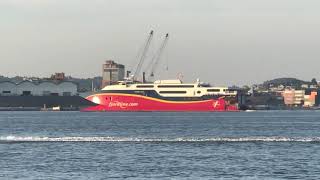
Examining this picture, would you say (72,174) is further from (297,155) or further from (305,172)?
(297,155)

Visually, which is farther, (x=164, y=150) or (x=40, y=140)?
(x=40, y=140)

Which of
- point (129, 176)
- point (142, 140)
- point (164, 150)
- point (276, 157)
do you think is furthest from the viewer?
point (142, 140)

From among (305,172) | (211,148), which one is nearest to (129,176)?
(305,172)

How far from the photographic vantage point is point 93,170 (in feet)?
224

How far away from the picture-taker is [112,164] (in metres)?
72.4

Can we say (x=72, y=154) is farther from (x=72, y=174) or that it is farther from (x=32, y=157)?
(x=72, y=174)

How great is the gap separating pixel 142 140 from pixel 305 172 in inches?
1341

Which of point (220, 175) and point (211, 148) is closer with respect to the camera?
point (220, 175)

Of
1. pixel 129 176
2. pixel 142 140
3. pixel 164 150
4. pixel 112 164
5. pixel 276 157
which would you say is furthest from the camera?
pixel 142 140

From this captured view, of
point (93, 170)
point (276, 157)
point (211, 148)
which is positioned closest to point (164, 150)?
point (211, 148)

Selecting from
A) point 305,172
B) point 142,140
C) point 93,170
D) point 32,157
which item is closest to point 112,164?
point 93,170

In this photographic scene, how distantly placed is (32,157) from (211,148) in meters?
17.5

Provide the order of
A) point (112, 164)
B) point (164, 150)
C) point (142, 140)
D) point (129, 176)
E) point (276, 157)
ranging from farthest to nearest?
point (142, 140), point (164, 150), point (276, 157), point (112, 164), point (129, 176)

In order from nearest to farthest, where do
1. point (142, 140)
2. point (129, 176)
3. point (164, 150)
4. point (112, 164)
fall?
1. point (129, 176)
2. point (112, 164)
3. point (164, 150)
4. point (142, 140)
